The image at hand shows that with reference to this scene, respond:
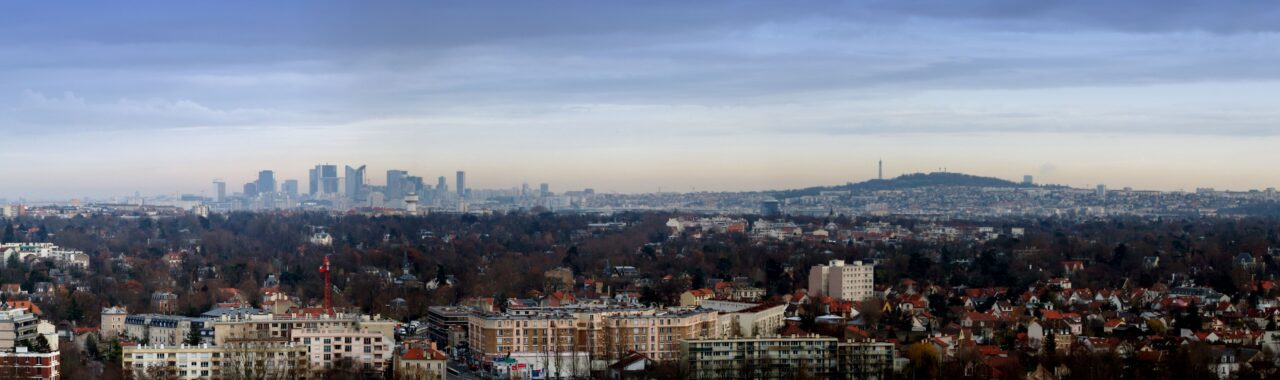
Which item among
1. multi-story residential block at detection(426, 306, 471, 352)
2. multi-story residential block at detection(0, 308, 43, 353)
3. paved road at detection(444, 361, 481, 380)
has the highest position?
multi-story residential block at detection(0, 308, 43, 353)

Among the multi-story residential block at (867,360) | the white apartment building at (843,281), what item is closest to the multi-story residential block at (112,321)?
the multi-story residential block at (867,360)

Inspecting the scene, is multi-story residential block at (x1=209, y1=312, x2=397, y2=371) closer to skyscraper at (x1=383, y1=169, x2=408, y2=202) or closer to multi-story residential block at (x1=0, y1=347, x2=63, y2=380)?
multi-story residential block at (x1=0, y1=347, x2=63, y2=380)

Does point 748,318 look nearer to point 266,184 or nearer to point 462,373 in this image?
point 462,373

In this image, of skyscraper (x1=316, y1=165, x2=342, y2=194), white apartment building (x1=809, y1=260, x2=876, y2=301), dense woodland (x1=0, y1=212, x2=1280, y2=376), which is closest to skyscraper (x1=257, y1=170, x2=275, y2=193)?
skyscraper (x1=316, y1=165, x2=342, y2=194)

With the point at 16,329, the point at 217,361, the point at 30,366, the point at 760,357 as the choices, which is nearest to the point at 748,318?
the point at 760,357

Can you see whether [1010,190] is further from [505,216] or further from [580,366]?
[580,366]

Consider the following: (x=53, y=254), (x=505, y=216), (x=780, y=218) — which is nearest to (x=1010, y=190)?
(x=780, y=218)
